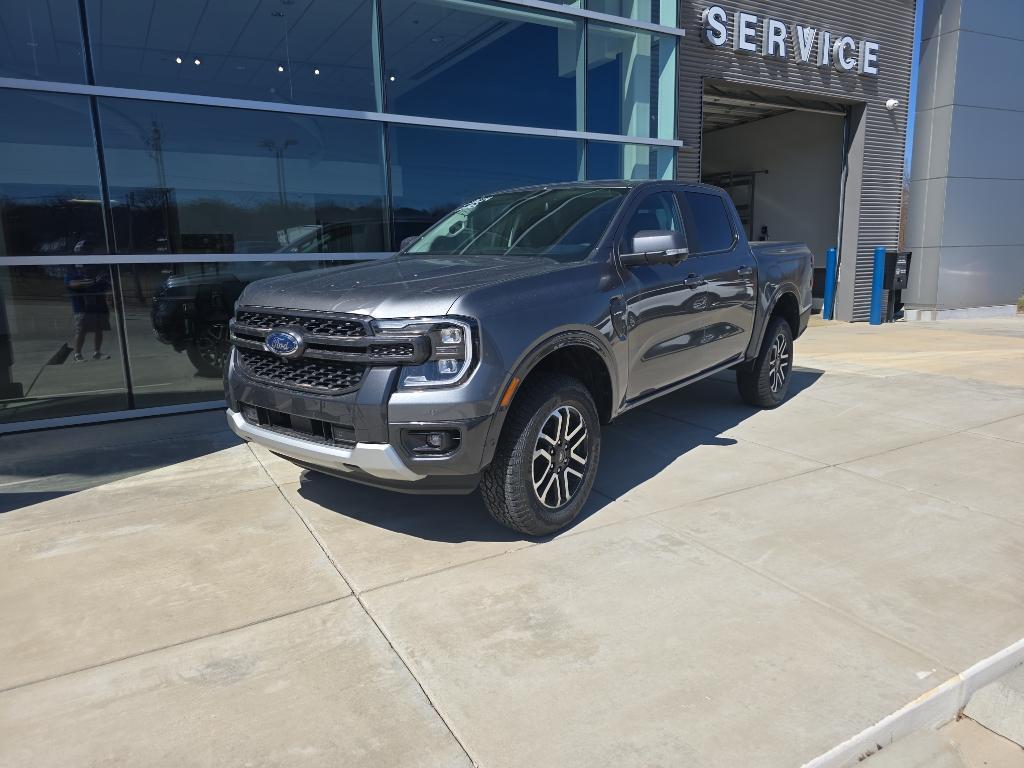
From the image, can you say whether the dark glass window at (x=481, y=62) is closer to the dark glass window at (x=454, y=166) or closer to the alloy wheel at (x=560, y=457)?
the dark glass window at (x=454, y=166)

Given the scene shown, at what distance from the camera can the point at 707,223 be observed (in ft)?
18.0

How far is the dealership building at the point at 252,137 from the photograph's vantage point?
6430mm

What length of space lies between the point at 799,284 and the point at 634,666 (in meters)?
5.07

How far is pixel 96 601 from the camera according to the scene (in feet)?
10.5

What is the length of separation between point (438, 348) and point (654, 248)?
155 cm

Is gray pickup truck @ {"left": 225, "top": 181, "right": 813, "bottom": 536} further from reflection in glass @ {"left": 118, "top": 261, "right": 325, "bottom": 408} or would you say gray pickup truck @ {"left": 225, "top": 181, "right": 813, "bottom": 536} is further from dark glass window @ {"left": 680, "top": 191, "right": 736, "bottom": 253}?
reflection in glass @ {"left": 118, "top": 261, "right": 325, "bottom": 408}

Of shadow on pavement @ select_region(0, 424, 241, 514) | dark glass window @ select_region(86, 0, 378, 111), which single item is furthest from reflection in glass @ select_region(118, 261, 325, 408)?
dark glass window @ select_region(86, 0, 378, 111)

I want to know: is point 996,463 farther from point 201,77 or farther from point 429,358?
point 201,77

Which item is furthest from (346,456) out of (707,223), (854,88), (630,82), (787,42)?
(854,88)

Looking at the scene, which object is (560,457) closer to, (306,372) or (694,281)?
(306,372)

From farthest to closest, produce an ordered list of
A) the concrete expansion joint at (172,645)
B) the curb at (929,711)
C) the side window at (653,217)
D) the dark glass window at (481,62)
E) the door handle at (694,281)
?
the dark glass window at (481,62), the door handle at (694,281), the side window at (653,217), the concrete expansion joint at (172,645), the curb at (929,711)

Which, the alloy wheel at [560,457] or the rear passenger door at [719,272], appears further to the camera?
the rear passenger door at [719,272]

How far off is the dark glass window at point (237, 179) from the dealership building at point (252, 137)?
20mm

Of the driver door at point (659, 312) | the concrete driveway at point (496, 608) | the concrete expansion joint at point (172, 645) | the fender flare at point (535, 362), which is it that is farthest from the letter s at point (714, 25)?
the concrete expansion joint at point (172, 645)
